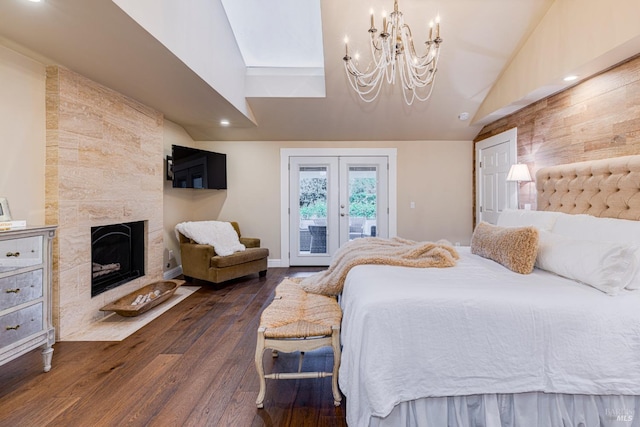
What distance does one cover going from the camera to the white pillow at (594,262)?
5.04 feet

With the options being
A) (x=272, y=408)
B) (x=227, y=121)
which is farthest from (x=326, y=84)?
(x=272, y=408)

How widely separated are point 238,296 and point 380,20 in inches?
134

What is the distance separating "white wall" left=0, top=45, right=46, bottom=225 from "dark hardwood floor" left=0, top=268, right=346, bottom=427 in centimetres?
117

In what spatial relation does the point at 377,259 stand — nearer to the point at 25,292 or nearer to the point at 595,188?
the point at 595,188

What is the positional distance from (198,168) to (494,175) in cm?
420

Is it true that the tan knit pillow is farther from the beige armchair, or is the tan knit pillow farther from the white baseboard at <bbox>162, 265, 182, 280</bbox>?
the white baseboard at <bbox>162, 265, 182, 280</bbox>

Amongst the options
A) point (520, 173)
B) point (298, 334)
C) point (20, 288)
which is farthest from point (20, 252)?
point (520, 173)

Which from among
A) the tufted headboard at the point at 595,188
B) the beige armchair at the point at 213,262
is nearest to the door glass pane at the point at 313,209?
the beige armchair at the point at 213,262

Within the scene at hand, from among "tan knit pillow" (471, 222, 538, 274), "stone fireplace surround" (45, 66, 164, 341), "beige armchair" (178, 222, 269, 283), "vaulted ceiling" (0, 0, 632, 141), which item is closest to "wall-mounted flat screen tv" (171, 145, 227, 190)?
"vaulted ceiling" (0, 0, 632, 141)

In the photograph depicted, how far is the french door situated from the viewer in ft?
16.9

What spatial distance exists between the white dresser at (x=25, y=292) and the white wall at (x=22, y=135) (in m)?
0.56

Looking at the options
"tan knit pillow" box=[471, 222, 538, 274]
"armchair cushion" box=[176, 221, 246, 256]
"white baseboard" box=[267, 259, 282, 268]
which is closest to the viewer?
"tan knit pillow" box=[471, 222, 538, 274]

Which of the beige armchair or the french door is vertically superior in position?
the french door

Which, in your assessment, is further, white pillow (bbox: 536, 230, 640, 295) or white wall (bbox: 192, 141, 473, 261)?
white wall (bbox: 192, 141, 473, 261)
